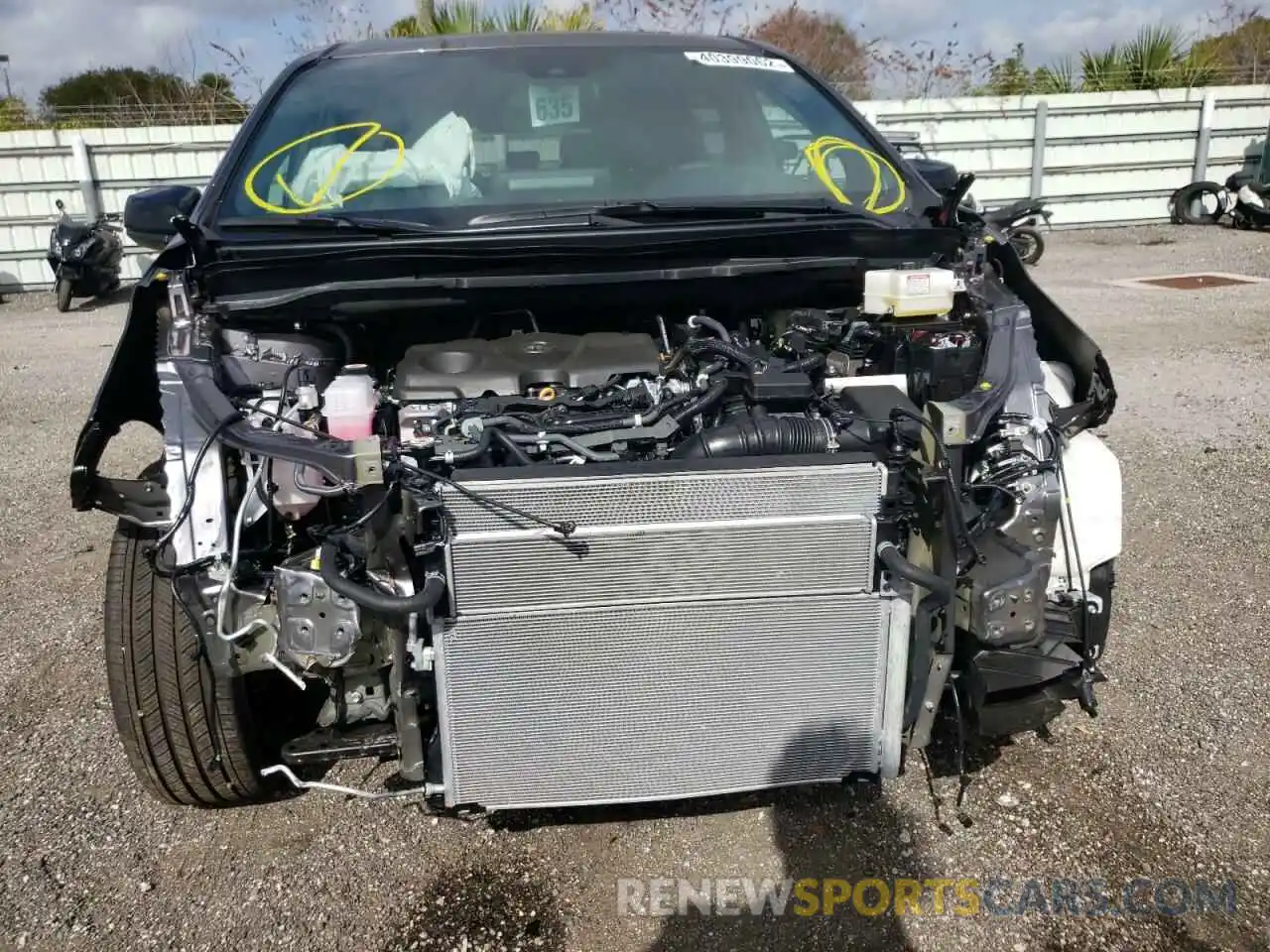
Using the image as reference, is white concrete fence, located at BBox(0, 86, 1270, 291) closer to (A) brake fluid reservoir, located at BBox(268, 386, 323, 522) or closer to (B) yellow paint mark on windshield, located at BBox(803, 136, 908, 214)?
(B) yellow paint mark on windshield, located at BBox(803, 136, 908, 214)

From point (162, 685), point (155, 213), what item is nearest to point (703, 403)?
point (162, 685)

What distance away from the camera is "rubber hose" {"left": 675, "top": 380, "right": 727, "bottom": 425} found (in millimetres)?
2135

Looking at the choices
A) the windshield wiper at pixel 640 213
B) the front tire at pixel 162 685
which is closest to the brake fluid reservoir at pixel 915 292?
the windshield wiper at pixel 640 213

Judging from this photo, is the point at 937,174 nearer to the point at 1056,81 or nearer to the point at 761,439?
the point at 761,439

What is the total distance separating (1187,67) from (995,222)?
41.2 ft

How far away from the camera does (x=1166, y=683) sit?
9.39 feet

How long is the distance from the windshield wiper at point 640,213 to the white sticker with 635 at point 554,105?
0.51 meters

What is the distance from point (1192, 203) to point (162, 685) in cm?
1363

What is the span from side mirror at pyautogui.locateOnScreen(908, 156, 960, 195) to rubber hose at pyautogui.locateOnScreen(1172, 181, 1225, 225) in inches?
427

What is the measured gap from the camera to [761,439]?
1993 mm

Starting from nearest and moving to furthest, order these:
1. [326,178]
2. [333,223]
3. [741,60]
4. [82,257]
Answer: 1. [333,223]
2. [326,178]
3. [741,60]
4. [82,257]

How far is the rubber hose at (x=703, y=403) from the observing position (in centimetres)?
213

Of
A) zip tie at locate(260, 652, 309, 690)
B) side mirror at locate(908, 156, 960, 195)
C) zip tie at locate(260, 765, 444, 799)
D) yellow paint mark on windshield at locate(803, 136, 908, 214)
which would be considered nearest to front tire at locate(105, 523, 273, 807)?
Result: zip tie at locate(260, 765, 444, 799)

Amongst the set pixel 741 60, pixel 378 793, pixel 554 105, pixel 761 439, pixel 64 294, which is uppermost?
pixel 741 60
